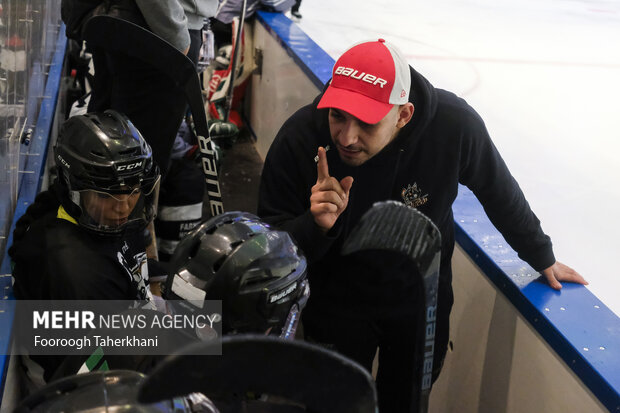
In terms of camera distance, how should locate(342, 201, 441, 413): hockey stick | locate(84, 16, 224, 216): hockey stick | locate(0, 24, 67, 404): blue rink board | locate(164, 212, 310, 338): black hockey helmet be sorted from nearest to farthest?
locate(342, 201, 441, 413): hockey stick < locate(164, 212, 310, 338): black hockey helmet < locate(0, 24, 67, 404): blue rink board < locate(84, 16, 224, 216): hockey stick

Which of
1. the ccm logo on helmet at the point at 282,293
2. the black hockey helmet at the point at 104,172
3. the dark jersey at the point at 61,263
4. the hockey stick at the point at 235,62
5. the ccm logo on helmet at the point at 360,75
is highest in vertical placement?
the ccm logo on helmet at the point at 360,75

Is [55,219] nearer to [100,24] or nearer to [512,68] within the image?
[100,24]

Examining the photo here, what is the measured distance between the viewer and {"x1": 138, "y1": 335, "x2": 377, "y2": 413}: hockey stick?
1.63ft

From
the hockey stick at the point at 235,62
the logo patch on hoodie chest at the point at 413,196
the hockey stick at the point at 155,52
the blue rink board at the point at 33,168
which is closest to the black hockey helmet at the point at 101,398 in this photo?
the blue rink board at the point at 33,168

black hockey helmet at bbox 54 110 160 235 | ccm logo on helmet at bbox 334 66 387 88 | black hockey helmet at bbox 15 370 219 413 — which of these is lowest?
black hockey helmet at bbox 54 110 160 235

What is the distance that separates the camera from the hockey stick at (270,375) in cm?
50

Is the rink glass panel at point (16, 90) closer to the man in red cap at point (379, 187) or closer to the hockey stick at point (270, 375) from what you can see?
the man in red cap at point (379, 187)

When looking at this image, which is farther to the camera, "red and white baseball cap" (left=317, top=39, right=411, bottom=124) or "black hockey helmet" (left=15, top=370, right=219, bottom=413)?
"red and white baseball cap" (left=317, top=39, right=411, bottom=124)

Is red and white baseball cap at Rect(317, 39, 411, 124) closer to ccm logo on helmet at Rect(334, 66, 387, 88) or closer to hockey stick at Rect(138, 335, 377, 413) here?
ccm logo on helmet at Rect(334, 66, 387, 88)

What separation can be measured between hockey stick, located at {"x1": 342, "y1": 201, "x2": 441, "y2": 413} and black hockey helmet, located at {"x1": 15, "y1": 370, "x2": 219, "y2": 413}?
25 centimetres

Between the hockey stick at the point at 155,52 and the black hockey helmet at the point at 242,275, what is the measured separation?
3.16 ft

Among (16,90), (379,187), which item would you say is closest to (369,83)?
(379,187)

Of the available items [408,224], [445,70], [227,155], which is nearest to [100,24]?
[408,224]

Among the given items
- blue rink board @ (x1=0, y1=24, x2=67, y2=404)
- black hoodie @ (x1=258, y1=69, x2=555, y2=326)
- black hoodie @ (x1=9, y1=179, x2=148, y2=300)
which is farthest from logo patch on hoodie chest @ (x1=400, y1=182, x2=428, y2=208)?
blue rink board @ (x1=0, y1=24, x2=67, y2=404)
